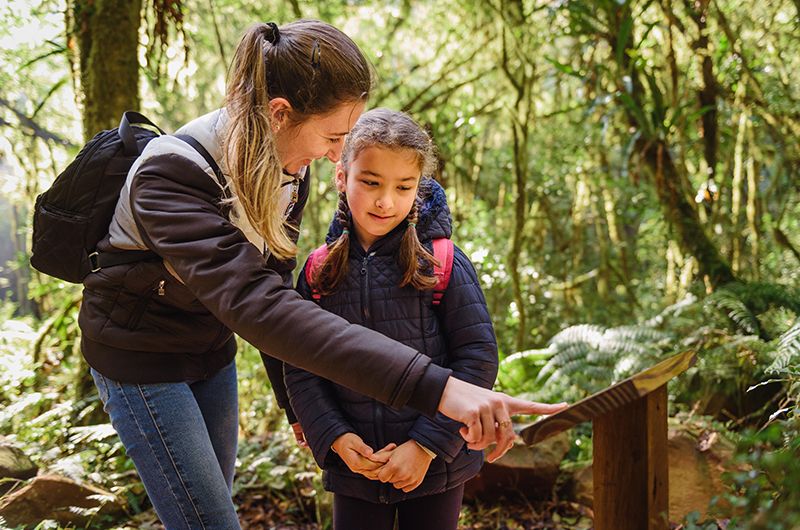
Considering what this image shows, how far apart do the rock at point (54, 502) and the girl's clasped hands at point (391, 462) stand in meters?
1.68

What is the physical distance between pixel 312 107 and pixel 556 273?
691cm

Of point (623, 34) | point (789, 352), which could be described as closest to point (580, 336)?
point (789, 352)

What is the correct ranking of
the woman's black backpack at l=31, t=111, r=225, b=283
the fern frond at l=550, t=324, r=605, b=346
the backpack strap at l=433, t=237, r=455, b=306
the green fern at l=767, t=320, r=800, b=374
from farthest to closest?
the fern frond at l=550, t=324, r=605, b=346 → the green fern at l=767, t=320, r=800, b=374 → the backpack strap at l=433, t=237, r=455, b=306 → the woman's black backpack at l=31, t=111, r=225, b=283

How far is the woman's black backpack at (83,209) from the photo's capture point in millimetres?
1722

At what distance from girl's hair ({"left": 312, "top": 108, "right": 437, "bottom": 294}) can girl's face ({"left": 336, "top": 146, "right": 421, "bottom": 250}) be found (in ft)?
0.09

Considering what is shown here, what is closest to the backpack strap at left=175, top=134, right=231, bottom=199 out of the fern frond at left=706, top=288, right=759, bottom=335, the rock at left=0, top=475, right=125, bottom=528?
the rock at left=0, top=475, right=125, bottom=528

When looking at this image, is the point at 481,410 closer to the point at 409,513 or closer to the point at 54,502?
the point at 409,513

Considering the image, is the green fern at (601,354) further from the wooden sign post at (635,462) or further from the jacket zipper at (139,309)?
the jacket zipper at (139,309)

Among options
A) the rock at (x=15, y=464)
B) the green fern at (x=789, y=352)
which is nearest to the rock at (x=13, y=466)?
the rock at (x=15, y=464)

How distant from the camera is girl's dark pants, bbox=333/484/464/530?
199cm

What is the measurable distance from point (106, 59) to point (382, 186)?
2563 millimetres

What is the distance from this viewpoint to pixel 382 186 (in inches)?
81.1

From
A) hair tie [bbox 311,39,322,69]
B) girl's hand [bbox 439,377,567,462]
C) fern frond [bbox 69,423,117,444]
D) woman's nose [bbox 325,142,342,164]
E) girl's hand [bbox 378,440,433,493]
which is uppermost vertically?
hair tie [bbox 311,39,322,69]

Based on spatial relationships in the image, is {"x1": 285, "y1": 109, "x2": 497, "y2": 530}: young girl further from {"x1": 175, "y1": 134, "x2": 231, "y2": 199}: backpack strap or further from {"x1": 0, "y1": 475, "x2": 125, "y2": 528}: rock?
{"x1": 0, "y1": 475, "x2": 125, "y2": 528}: rock
